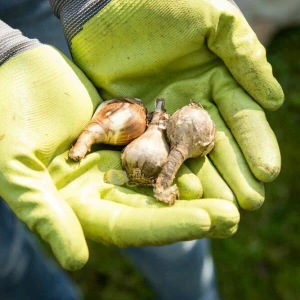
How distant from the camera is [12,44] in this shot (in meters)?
1.29

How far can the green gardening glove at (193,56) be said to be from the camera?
4.25ft

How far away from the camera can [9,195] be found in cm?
113

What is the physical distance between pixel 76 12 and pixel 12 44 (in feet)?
0.54

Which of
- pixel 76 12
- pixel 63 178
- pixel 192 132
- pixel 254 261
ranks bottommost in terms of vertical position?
pixel 254 261

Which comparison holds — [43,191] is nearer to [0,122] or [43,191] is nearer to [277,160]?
[0,122]

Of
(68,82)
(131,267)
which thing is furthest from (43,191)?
(131,267)

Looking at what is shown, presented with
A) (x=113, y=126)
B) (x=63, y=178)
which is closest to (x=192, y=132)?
(x=113, y=126)

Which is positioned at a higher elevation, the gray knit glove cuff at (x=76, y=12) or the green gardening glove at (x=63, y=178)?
the gray knit glove cuff at (x=76, y=12)

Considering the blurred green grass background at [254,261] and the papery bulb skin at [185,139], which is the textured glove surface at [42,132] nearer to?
the papery bulb skin at [185,139]

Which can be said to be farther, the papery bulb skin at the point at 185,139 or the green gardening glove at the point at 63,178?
the papery bulb skin at the point at 185,139

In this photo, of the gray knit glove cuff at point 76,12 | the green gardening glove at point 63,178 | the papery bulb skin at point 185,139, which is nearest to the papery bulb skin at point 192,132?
the papery bulb skin at point 185,139

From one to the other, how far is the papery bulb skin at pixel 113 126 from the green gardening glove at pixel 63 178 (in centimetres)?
2

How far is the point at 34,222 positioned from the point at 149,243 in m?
0.22

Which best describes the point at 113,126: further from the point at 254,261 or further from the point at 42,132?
the point at 254,261
